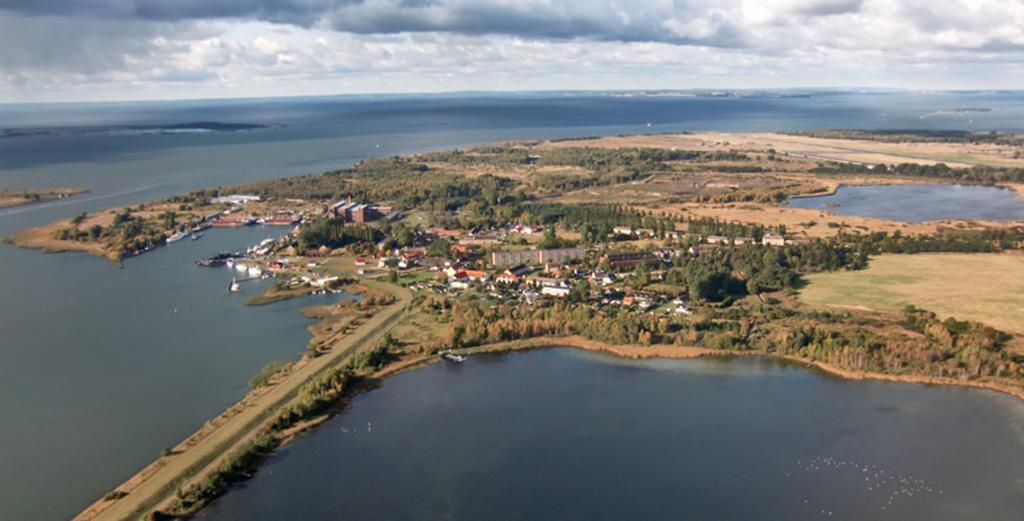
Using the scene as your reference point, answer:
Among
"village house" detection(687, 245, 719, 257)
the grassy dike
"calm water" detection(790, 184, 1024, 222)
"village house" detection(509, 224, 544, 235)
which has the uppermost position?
"calm water" detection(790, 184, 1024, 222)

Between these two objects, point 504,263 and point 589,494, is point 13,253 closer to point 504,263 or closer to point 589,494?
point 504,263

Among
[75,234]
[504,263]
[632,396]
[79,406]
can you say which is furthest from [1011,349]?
[75,234]

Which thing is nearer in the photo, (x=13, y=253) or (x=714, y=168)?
(x=13, y=253)

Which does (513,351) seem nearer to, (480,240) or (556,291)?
(556,291)

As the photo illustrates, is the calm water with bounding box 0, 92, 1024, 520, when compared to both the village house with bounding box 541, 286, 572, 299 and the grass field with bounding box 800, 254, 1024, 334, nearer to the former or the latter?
the village house with bounding box 541, 286, 572, 299

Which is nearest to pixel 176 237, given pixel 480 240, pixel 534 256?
pixel 480 240

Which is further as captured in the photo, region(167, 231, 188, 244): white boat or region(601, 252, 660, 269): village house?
region(167, 231, 188, 244): white boat

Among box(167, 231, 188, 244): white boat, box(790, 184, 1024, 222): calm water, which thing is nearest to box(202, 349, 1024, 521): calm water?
box(167, 231, 188, 244): white boat
